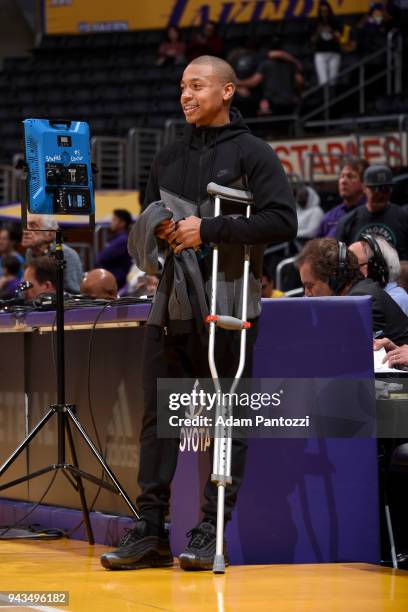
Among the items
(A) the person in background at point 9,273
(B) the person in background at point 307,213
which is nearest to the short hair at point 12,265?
(A) the person in background at point 9,273

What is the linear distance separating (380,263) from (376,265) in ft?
0.08

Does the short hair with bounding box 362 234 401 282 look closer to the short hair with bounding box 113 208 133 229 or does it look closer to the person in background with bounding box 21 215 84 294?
the person in background with bounding box 21 215 84 294

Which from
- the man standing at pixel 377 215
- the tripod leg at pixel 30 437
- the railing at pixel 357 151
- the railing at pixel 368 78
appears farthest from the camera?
the railing at pixel 368 78

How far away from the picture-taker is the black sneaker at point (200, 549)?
4215mm

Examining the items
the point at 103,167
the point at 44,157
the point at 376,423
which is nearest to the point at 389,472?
the point at 376,423

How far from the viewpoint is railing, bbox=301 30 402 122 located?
15.3 m

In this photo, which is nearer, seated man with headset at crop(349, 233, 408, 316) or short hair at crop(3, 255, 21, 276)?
seated man with headset at crop(349, 233, 408, 316)

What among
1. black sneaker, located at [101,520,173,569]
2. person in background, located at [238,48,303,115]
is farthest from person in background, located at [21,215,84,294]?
person in background, located at [238,48,303,115]

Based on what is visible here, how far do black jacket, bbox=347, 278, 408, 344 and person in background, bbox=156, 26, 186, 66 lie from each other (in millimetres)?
13833

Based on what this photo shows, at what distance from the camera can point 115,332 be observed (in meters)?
5.36

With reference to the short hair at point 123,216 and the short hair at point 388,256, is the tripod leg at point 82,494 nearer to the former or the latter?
the short hair at point 388,256

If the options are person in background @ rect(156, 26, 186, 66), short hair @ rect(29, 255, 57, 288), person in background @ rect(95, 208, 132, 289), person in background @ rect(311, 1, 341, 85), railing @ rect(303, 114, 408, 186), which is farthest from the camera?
person in background @ rect(156, 26, 186, 66)

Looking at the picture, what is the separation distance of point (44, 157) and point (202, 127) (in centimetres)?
86

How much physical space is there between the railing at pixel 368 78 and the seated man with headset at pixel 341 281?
9.71 metres
